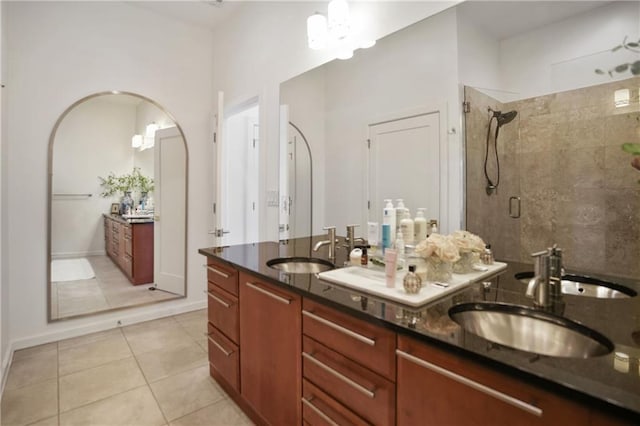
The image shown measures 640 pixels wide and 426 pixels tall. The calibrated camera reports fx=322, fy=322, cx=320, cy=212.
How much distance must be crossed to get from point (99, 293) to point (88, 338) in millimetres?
638

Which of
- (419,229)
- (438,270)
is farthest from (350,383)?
(419,229)

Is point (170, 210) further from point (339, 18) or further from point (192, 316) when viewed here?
point (339, 18)

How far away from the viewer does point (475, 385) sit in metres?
0.74

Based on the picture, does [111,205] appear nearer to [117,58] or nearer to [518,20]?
[117,58]

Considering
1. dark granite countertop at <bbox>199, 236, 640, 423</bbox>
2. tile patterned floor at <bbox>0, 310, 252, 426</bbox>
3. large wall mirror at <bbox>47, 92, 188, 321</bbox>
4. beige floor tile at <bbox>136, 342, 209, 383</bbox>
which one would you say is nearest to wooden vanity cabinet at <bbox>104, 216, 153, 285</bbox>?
large wall mirror at <bbox>47, 92, 188, 321</bbox>

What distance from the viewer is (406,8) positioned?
5.71 feet

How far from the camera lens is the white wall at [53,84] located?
254cm

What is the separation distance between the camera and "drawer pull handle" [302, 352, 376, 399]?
1.00m

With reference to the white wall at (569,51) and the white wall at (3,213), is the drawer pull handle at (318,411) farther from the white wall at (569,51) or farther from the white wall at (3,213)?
the white wall at (3,213)

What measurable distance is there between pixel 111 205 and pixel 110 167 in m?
0.42

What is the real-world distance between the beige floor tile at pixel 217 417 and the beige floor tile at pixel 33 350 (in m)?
1.60

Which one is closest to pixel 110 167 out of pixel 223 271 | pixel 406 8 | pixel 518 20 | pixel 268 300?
pixel 223 271

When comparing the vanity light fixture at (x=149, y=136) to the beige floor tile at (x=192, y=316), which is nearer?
the beige floor tile at (x=192, y=316)

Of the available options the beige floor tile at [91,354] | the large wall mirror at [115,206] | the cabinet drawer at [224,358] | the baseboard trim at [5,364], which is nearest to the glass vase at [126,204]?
the large wall mirror at [115,206]
